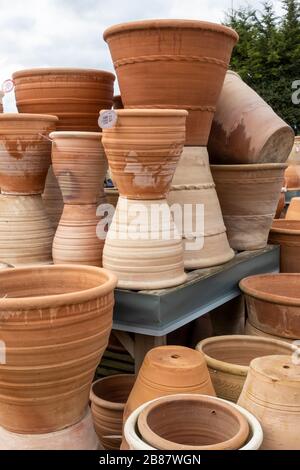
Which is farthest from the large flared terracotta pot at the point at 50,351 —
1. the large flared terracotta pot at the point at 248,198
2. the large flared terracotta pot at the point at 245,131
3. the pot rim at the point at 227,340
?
the large flared terracotta pot at the point at 245,131

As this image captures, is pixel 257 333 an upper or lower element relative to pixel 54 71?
lower

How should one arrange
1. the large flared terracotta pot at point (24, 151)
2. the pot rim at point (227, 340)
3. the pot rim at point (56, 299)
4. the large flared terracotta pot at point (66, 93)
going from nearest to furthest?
the pot rim at point (56, 299)
the pot rim at point (227, 340)
the large flared terracotta pot at point (24, 151)
the large flared terracotta pot at point (66, 93)

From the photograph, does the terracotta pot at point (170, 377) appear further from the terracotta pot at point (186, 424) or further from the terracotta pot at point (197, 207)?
the terracotta pot at point (197, 207)

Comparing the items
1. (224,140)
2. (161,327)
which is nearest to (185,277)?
(161,327)

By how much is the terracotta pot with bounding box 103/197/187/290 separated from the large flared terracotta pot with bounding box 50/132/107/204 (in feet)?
0.69

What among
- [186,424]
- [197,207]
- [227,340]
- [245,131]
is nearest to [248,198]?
[245,131]

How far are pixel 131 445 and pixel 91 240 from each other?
101 cm

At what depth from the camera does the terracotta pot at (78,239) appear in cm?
208

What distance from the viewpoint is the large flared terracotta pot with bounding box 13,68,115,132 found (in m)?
2.27

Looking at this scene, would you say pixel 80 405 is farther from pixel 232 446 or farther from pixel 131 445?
pixel 232 446

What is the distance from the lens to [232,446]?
3.98ft

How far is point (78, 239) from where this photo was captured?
6.85ft

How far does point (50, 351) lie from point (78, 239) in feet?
2.39

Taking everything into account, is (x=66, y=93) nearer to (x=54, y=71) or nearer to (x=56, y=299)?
(x=54, y=71)
